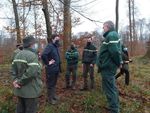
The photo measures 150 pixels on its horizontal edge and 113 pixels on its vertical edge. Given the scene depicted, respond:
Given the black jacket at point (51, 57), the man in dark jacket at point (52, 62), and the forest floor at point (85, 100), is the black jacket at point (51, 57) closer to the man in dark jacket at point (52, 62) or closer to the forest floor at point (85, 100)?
the man in dark jacket at point (52, 62)

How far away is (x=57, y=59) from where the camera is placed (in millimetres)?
10508

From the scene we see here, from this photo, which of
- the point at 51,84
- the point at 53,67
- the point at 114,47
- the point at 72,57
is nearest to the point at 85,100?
the point at 51,84

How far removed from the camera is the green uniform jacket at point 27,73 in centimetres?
755

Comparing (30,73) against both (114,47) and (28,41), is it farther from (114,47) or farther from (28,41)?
(114,47)

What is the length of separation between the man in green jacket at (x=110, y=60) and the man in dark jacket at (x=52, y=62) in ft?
5.43

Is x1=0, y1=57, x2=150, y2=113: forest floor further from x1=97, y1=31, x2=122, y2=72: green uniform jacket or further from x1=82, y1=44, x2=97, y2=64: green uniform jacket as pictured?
x1=97, y1=31, x2=122, y2=72: green uniform jacket

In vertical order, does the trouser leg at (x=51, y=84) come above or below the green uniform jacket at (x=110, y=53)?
below

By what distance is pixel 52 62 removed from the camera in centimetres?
1036

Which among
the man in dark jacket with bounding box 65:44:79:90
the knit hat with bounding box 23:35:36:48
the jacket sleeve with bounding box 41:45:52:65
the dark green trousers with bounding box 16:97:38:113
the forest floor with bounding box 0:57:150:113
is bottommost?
the forest floor with bounding box 0:57:150:113

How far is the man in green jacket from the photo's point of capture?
8938mm

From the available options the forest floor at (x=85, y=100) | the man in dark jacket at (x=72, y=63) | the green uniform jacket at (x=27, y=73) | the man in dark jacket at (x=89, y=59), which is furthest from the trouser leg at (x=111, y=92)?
the man in dark jacket at (x=72, y=63)

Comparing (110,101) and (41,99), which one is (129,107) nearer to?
(110,101)

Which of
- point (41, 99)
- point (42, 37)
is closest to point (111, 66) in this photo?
point (41, 99)

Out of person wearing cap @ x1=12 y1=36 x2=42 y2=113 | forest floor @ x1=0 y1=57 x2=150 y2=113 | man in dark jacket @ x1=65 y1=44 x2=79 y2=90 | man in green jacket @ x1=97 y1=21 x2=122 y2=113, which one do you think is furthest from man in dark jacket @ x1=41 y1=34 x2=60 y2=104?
person wearing cap @ x1=12 y1=36 x2=42 y2=113
